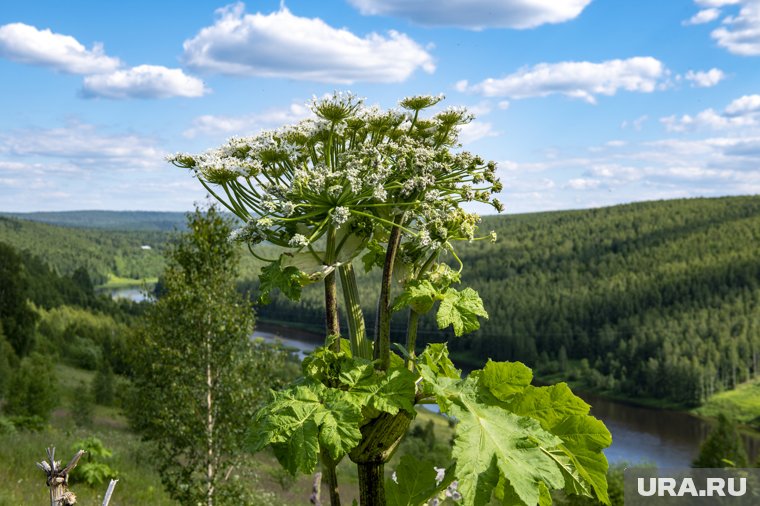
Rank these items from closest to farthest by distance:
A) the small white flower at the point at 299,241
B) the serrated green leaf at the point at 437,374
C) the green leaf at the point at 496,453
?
the green leaf at the point at 496,453 < the serrated green leaf at the point at 437,374 < the small white flower at the point at 299,241

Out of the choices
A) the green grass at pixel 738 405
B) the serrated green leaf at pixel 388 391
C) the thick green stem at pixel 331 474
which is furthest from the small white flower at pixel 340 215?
the green grass at pixel 738 405

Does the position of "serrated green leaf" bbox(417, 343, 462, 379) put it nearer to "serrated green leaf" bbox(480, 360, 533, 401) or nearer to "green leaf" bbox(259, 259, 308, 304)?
"serrated green leaf" bbox(480, 360, 533, 401)

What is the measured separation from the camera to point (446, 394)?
3201mm

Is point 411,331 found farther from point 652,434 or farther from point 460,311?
point 652,434

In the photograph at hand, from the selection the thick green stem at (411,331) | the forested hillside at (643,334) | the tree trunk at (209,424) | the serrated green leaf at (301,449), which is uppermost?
the thick green stem at (411,331)

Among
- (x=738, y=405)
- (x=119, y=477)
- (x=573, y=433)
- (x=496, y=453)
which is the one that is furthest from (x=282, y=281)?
(x=738, y=405)

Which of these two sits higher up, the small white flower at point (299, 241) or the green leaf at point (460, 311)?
the small white flower at point (299, 241)

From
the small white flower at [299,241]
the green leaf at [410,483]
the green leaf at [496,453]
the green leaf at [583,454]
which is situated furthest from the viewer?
the green leaf at [410,483]

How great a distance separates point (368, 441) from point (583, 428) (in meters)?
1.20

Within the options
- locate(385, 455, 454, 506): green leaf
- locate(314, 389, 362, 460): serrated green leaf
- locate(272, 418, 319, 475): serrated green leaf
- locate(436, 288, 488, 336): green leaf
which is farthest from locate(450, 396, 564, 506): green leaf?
locate(385, 455, 454, 506): green leaf

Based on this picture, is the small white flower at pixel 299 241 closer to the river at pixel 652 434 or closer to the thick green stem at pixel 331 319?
the thick green stem at pixel 331 319

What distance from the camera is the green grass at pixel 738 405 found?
123250 mm

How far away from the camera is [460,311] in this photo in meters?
3.49

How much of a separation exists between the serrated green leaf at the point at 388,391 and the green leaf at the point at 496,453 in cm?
25
